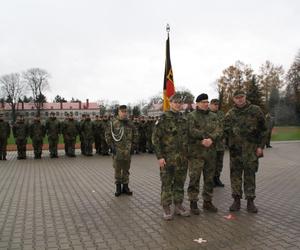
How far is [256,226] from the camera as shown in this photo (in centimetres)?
602

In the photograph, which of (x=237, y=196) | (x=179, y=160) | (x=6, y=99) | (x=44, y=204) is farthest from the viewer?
(x=6, y=99)

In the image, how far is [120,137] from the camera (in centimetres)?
888

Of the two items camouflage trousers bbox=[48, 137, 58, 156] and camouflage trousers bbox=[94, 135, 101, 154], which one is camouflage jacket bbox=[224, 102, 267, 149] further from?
camouflage trousers bbox=[94, 135, 101, 154]

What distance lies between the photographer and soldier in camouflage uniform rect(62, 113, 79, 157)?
18.5 metres

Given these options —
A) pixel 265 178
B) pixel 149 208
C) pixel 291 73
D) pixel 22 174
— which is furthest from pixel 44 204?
pixel 291 73

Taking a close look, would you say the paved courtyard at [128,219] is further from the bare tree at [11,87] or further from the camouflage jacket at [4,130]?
the bare tree at [11,87]

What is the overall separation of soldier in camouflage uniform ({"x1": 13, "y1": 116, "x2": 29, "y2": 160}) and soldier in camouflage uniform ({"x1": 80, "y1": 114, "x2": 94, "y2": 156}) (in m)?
2.76

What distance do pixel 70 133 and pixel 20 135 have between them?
2.30 metres

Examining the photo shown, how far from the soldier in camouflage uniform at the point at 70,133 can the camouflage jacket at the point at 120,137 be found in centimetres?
987

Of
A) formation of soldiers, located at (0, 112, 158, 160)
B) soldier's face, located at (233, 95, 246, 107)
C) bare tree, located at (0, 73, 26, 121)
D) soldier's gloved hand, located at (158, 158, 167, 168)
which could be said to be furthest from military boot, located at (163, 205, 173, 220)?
bare tree, located at (0, 73, 26, 121)

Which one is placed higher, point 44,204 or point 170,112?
point 170,112

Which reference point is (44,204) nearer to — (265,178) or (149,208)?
(149,208)

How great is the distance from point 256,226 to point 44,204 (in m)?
4.30

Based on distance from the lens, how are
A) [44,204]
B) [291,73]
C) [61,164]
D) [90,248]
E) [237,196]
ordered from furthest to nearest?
[291,73], [61,164], [44,204], [237,196], [90,248]
